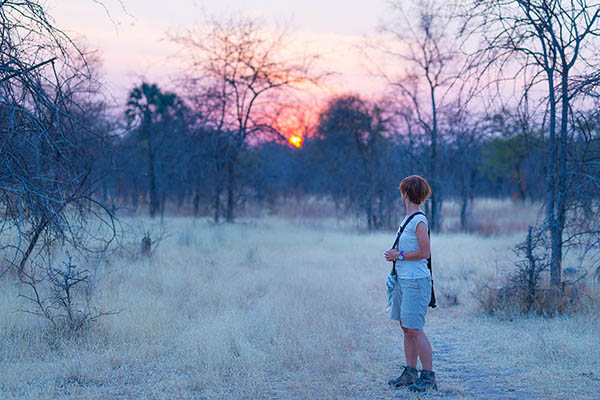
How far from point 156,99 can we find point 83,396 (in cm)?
3119

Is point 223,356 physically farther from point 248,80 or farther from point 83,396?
point 248,80

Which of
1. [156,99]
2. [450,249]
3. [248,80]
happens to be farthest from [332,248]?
[156,99]

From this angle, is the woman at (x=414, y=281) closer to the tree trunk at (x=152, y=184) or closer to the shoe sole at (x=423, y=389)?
the shoe sole at (x=423, y=389)

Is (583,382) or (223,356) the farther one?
(223,356)

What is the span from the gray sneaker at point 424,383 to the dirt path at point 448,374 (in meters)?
0.06

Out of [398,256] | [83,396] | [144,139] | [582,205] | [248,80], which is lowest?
[83,396]

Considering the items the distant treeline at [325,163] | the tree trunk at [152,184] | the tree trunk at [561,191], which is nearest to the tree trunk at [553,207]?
the tree trunk at [561,191]

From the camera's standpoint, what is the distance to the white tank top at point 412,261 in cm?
462

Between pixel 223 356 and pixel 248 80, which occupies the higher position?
pixel 248 80

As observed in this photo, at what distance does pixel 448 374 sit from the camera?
210 inches

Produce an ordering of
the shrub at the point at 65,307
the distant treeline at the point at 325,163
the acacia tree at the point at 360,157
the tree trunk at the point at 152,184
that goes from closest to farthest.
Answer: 1. the shrub at the point at 65,307
2. the distant treeline at the point at 325,163
3. the acacia tree at the point at 360,157
4. the tree trunk at the point at 152,184

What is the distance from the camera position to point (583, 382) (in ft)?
16.1

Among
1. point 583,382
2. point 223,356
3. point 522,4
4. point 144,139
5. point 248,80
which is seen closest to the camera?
point 583,382

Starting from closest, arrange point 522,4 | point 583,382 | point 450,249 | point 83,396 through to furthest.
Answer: point 83,396 < point 583,382 < point 522,4 < point 450,249
